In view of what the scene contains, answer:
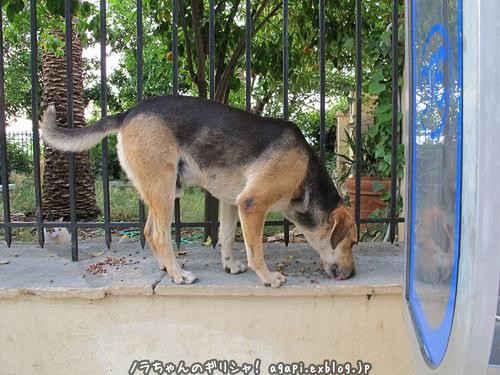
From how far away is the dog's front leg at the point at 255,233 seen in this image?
11.1ft

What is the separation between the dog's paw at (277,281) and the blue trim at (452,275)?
1.37 meters

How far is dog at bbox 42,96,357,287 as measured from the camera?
137 inches

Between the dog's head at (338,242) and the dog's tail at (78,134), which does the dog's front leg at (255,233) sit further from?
the dog's tail at (78,134)

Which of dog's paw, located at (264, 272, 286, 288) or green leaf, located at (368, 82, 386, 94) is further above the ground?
green leaf, located at (368, 82, 386, 94)

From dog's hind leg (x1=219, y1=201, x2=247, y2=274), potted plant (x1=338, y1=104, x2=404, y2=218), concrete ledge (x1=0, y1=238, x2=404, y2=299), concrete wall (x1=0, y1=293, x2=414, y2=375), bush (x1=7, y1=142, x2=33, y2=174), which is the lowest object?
concrete wall (x1=0, y1=293, x2=414, y2=375)

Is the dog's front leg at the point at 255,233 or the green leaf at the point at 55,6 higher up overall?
the green leaf at the point at 55,6

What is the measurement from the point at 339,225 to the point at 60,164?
6.82 metres

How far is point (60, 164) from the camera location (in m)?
9.05

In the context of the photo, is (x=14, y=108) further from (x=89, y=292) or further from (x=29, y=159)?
(x=89, y=292)

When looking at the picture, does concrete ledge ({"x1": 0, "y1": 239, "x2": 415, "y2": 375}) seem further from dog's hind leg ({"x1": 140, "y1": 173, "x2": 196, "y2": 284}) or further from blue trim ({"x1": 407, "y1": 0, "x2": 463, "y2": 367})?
blue trim ({"x1": 407, "y1": 0, "x2": 463, "y2": 367})

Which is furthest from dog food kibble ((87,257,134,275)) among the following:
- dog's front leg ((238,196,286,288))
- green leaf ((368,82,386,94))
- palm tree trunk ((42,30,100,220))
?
palm tree trunk ((42,30,100,220))

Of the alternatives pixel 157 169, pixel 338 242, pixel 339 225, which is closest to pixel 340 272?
pixel 338 242

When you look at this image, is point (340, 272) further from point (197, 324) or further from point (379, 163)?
point (379, 163)

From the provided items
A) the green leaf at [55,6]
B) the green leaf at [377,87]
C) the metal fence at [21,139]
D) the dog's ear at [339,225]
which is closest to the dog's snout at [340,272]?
A: the dog's ear at [339,225]
